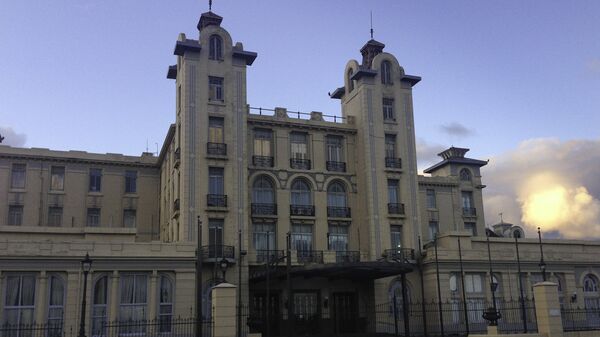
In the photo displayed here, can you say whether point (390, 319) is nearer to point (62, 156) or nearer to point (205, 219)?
point (205, 219)

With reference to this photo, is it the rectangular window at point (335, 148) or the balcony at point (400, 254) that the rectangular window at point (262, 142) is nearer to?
the rectangular window at point (335, 148)

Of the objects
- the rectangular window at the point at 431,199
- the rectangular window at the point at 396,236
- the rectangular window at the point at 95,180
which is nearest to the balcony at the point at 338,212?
the rectangular window at the point at 396,236

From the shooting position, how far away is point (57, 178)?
4619 cm

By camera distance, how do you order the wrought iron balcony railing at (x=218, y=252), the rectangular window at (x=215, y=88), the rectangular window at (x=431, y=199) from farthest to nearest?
1. the rectangular window at (x=431, y=199)
2. the rectangular window at (x=215, y=88)
3. the wrought iron balcony railing at (x=218, y=252)

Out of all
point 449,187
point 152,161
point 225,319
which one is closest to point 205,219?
point 152,161

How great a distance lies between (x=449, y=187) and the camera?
197 feet

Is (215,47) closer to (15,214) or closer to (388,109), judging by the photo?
(388,109)

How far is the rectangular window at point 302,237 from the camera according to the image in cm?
4298

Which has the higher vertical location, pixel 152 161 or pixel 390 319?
pixel 152 161

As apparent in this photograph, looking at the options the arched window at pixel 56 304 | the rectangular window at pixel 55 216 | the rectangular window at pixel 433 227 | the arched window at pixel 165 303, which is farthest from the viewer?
the rectangular window at pixel 433 227

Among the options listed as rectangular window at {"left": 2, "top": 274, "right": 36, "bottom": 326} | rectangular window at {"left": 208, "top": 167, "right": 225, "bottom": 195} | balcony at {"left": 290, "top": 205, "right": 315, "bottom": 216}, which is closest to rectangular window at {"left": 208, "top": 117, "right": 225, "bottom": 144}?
rectangular window at {"left": 208, "top": 167, "right": 225, "bottom": 195}

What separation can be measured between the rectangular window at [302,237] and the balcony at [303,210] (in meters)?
0.79

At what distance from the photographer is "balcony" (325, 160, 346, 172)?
45.2m

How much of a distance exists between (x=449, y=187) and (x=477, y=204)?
3.48 meters
